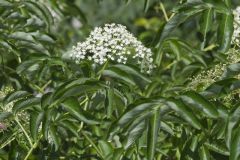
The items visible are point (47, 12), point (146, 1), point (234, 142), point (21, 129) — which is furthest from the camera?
point (47, 12)

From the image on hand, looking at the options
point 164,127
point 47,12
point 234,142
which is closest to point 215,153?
point 164,127

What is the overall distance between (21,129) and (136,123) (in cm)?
60

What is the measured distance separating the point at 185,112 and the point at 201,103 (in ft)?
0.23

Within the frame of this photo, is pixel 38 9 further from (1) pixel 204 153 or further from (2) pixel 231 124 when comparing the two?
(2) pixel 231 124

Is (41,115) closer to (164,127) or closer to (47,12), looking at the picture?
(164,127)

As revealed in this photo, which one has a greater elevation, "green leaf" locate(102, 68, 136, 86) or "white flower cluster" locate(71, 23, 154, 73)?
"white flower cluster" locate(71, 23, 154, 73)

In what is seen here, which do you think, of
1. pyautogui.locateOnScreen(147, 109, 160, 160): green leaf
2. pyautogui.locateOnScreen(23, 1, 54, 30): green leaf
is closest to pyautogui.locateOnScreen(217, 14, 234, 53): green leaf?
pyautogui.locateOnScreen(147, 109, 160, 160): green leaf

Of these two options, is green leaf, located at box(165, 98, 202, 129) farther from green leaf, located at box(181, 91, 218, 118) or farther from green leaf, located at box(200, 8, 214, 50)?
green leaf, located at box(200, 8, 214, 50)

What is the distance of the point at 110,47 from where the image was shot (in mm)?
2389

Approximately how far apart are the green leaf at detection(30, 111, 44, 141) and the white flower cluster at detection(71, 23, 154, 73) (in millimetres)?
294

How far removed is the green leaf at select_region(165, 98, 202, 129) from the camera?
202cm

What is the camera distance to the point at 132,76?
225 cm

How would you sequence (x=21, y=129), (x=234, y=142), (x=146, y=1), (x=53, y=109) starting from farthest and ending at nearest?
(x=146, y=1), (x=21, y=129), (x=53, y=109), (x=234, y=142)

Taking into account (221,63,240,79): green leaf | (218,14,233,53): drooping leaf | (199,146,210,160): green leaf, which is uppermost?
(218,14,233,53): drooping leaf
